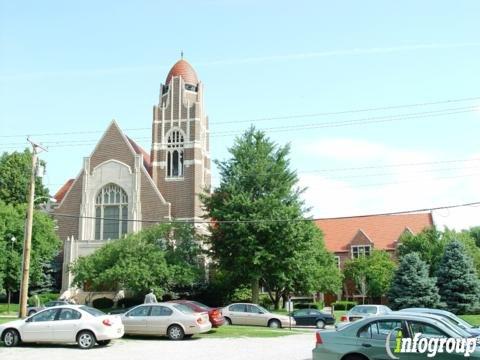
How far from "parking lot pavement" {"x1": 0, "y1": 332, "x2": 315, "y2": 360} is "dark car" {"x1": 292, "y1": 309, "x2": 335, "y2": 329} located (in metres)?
12.1

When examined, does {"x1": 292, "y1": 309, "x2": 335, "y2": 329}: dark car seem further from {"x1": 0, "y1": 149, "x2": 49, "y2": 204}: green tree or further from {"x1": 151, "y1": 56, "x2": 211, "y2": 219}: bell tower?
{"x1": 0, "y1": 149, "x2": 49, "y2": 204}: green tree

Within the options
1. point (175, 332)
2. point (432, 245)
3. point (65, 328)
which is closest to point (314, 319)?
point (175, 332)

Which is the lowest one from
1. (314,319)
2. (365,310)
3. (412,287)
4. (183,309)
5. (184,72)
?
(314,319)

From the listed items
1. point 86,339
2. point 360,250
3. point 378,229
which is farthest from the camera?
point 378,229

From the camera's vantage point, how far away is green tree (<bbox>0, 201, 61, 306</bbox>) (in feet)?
159

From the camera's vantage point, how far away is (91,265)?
43938 millimetres

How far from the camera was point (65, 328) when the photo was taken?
17516 millimetres

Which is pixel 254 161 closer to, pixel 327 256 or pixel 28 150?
pixel 327 256

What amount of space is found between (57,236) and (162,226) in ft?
47.7

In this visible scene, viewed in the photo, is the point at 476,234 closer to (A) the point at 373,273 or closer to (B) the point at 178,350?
(A) the point at 373,273

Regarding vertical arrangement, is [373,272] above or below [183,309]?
above

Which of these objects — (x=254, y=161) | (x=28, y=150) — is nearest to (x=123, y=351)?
(x=254, y=161)

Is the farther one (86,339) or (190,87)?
(190,87)

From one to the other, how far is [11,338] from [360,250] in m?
54.4
